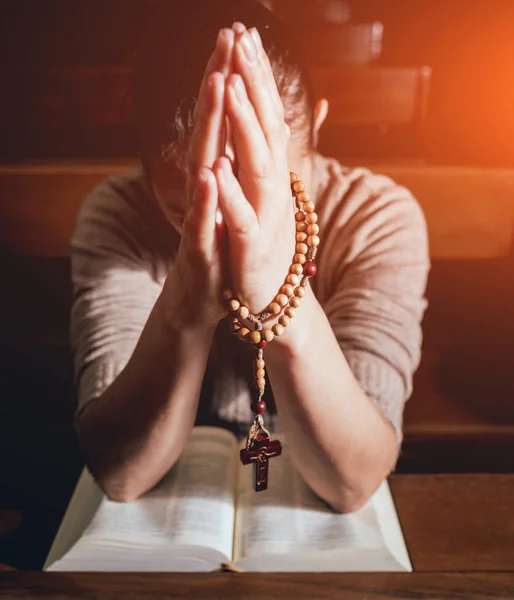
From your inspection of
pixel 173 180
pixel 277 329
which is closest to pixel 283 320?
pixel 277 329

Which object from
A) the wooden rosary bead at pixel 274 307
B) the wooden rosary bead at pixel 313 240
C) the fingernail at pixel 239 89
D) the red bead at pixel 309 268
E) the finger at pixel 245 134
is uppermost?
the fingernail at pixel 239 89

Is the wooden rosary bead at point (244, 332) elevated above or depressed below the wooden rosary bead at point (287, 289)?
below

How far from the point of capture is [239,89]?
0.50 metres

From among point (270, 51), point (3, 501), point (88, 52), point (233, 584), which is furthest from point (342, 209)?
point (3, 501)

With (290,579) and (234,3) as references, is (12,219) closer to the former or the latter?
(234,3)

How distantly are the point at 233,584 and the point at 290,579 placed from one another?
0.21 ft

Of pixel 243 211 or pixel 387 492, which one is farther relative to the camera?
pixel 387 492

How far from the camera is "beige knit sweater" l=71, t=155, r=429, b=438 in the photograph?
757 mm

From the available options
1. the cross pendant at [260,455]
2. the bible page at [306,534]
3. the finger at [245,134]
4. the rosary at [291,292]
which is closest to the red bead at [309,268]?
the rosary at [291,292]

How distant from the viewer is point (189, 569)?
722 millimetres

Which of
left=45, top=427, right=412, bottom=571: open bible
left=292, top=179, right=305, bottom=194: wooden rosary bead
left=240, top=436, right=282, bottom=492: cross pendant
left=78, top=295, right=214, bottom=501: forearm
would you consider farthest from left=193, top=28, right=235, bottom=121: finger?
left=45, top=427, right=412, bottom=571: open bible

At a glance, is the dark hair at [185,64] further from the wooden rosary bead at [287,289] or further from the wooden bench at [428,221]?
the wooden rosary bead at [287,289]

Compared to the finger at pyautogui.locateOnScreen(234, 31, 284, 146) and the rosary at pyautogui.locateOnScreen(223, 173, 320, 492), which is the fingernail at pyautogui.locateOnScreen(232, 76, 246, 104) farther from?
the rosary at pyautogui.locateOnScreen(223, 173, 320, 492)

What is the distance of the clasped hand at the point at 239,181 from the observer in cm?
51
